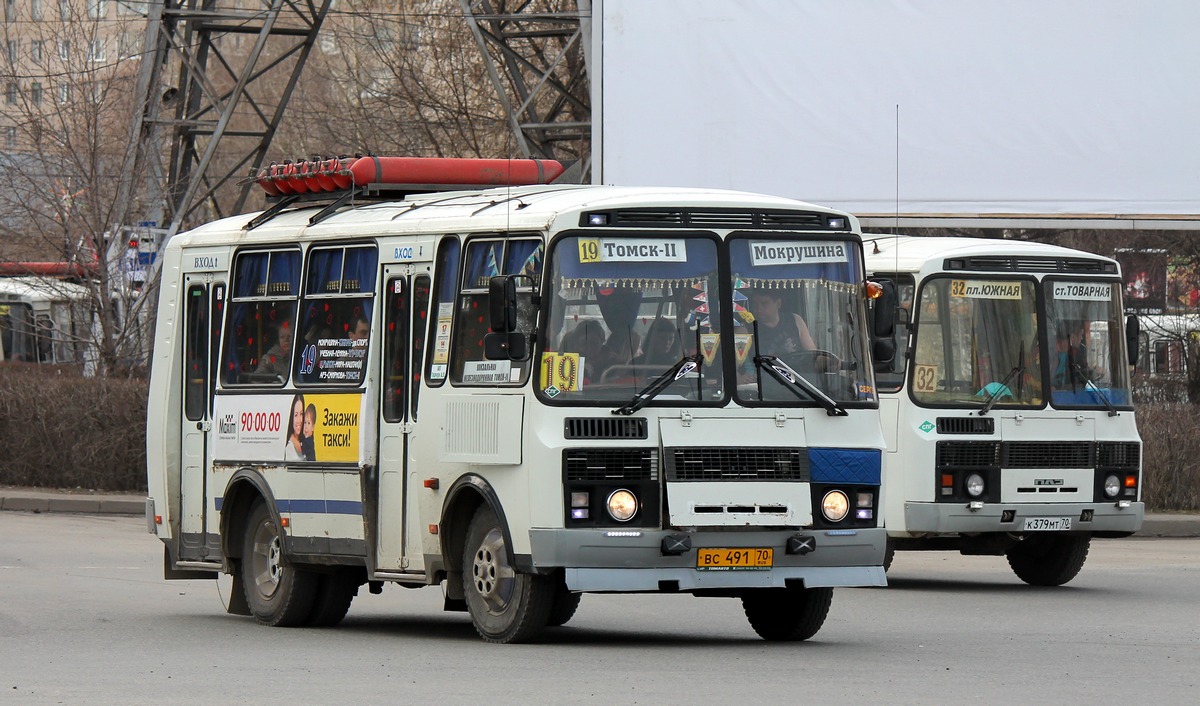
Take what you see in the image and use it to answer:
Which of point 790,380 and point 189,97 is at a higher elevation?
point 189,97

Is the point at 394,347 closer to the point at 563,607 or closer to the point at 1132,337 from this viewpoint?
the point at 563,607

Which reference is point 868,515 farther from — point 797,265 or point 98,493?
point 98,493

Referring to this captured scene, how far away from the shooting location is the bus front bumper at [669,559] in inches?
437

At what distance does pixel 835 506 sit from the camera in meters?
11.6

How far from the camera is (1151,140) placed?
2711 cm

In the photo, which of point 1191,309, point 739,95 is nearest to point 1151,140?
point 739,95

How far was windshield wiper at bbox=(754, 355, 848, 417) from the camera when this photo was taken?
11555mm

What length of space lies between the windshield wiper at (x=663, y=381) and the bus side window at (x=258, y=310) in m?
3.17

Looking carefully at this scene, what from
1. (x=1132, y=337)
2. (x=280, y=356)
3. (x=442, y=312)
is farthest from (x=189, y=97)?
(x=442, y=312)

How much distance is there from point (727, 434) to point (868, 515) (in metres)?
0.99

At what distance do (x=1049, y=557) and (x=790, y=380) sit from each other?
639 cm

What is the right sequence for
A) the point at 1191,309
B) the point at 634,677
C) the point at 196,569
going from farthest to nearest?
the point at 1191,309, the point at 196,569, the point at 634,677

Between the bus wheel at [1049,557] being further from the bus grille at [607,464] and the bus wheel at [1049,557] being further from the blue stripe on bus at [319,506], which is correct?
the bus grille at [607,464]

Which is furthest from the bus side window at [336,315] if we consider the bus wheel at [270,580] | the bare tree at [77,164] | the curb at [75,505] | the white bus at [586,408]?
the bare tree at [77,164]
